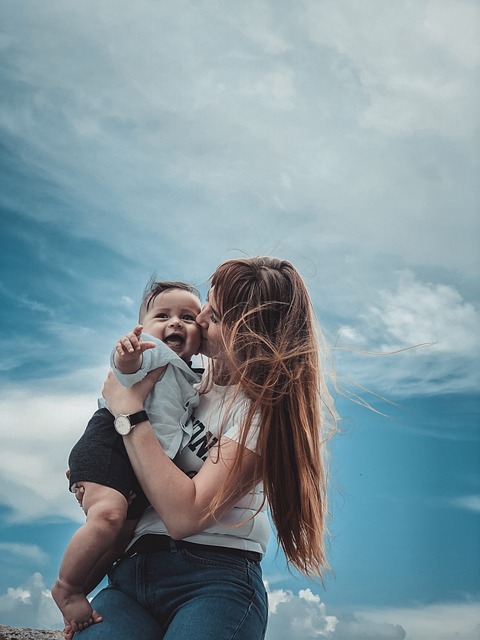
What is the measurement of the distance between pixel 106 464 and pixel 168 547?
0.29 meters

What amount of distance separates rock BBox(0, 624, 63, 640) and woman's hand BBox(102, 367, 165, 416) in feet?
6.17

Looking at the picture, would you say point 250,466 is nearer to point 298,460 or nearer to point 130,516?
point 298,460

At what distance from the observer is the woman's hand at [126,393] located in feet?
6.47

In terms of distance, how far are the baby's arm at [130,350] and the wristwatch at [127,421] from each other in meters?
0.15

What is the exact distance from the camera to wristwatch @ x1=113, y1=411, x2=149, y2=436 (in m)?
1.92

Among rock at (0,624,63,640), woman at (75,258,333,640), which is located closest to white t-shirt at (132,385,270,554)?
woman at (75,258,333,640)

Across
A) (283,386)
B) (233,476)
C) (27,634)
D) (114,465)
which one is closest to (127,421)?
(114,465)

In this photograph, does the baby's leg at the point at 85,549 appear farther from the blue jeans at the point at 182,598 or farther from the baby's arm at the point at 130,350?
the baby's arm at the point at 130,350

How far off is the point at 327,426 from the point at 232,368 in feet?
1.19

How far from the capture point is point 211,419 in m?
2.06

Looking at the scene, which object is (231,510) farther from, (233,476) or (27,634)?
(27,634)

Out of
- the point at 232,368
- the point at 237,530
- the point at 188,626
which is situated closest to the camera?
the point at 188,626

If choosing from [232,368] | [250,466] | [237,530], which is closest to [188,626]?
[237,530]

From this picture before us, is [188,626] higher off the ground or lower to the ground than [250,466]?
lower
